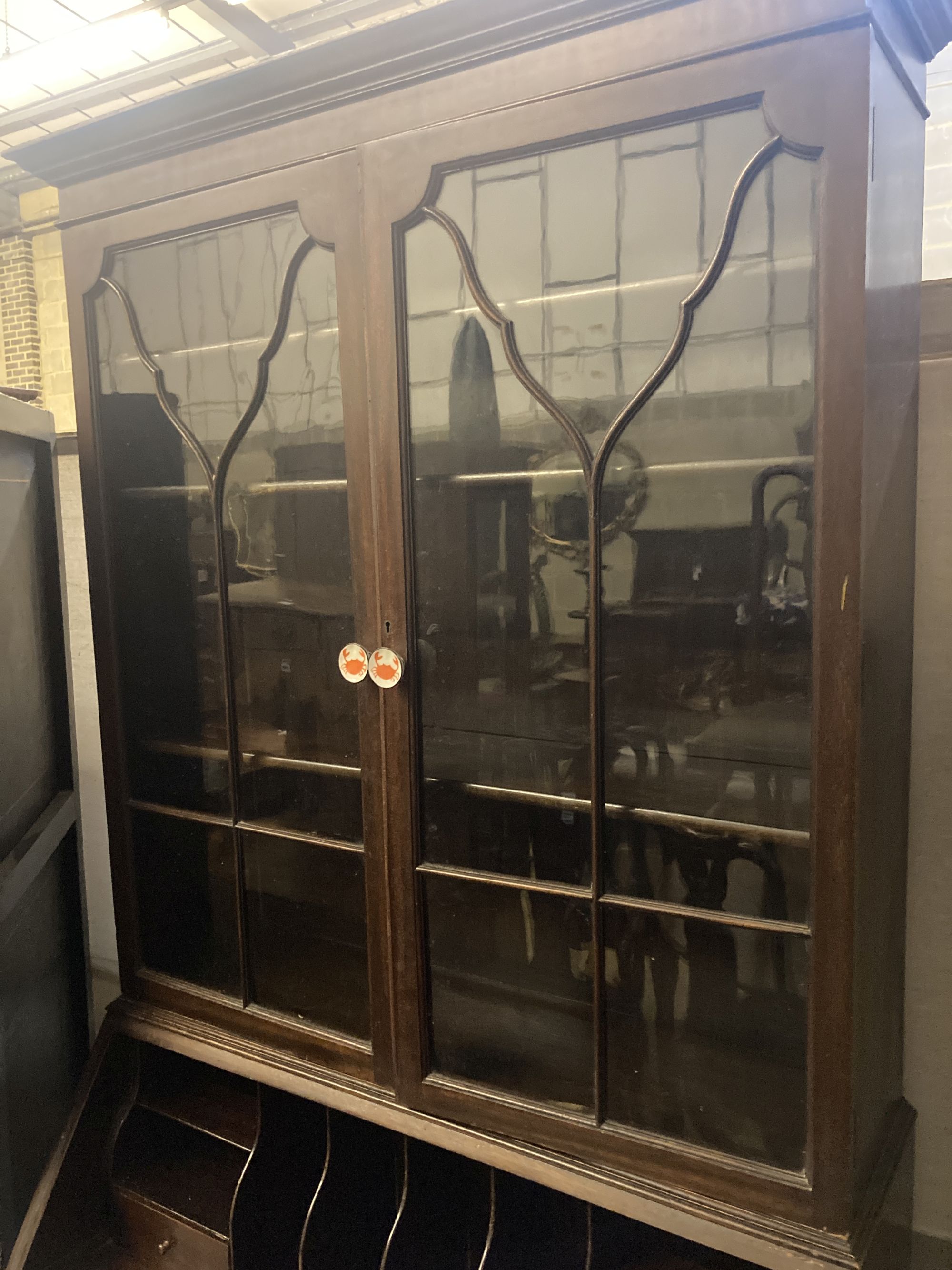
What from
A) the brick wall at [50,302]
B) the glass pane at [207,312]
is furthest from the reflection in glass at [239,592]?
the brick wall at [50,302]

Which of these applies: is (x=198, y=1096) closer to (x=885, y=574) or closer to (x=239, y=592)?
(x=239, y=592)

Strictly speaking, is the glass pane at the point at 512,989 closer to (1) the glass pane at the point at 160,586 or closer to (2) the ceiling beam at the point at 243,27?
(1) the glass pane at the point at 160,586

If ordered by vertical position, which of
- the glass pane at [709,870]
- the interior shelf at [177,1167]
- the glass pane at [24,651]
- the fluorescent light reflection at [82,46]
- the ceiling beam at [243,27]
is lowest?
the interior shelf at [177,1167]

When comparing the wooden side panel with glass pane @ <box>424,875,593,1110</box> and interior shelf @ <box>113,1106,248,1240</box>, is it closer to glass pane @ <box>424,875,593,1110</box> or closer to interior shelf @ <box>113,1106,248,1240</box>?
glass pane @ <box>424,875,593,1110</box>

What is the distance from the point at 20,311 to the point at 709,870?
196 inches

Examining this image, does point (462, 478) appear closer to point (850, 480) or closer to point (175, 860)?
point (850, 480)

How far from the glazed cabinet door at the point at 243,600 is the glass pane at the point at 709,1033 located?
0.33 metres

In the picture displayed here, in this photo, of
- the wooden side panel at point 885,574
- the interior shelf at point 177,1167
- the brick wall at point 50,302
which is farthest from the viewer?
the brick wall at point 50,302

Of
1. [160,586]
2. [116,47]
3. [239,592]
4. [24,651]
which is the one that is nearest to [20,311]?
[116,47]

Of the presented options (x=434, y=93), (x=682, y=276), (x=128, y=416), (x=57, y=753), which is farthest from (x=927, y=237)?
(x=57, y=753)

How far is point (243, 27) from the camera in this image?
3.17 m

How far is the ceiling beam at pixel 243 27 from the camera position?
3010 mm

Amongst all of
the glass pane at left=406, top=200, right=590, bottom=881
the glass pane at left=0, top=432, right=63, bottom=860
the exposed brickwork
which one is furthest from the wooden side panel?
the exposed brickwork

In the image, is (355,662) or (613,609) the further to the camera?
(355,662)
